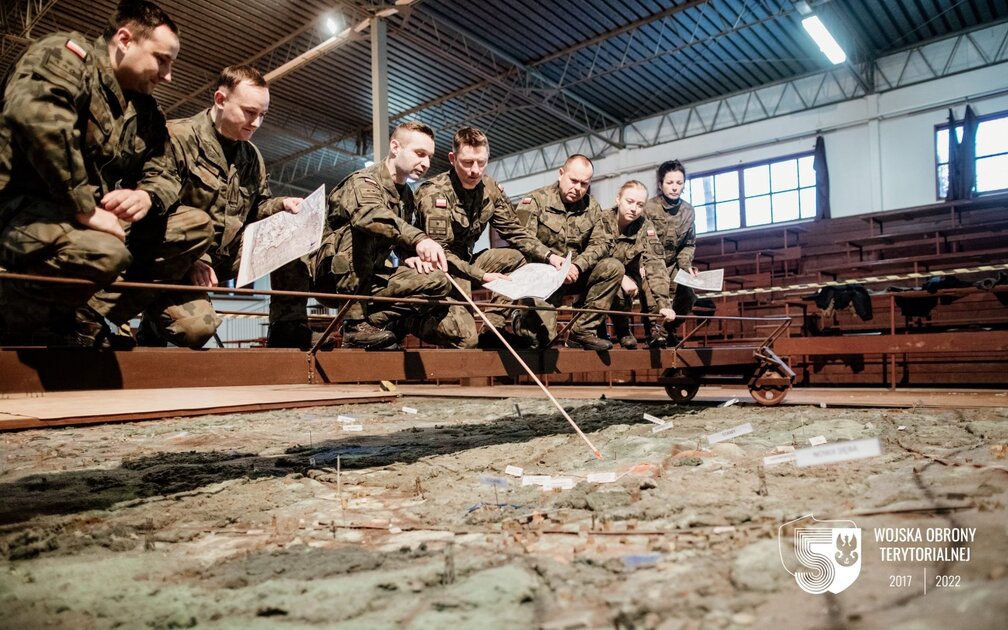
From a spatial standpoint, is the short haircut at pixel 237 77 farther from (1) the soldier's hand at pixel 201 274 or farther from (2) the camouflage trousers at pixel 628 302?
(2) the camouflage trousers at pixel 628 302

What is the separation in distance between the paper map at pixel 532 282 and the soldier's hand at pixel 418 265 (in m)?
0.32

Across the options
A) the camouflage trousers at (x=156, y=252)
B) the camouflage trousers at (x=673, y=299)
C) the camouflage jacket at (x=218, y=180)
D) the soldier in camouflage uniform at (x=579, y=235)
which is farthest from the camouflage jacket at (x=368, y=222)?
the camouflage trousers at (x=673, y=299)

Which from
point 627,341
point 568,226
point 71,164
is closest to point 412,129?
point 568,226

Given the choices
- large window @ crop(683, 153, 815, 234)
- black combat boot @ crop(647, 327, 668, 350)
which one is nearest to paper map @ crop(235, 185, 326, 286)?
black combat boot @ crop(647, 327, 668, 350)

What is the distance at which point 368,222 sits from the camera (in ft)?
10.2

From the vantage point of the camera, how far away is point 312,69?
13219mm

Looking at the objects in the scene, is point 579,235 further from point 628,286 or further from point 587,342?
point 587,342

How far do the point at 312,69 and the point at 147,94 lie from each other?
12003mm

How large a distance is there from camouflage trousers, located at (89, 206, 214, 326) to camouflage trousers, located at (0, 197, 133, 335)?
0.32 m

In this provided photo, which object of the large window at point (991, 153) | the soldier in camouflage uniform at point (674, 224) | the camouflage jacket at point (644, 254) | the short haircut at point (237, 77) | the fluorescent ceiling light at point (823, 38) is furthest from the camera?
the large window at point (991, 153)

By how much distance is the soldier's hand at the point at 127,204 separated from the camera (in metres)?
2.12

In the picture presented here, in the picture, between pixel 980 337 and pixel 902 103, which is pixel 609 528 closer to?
pixel 980 337

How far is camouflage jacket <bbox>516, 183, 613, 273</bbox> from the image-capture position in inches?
172

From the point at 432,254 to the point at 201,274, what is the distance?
104 centimetres
